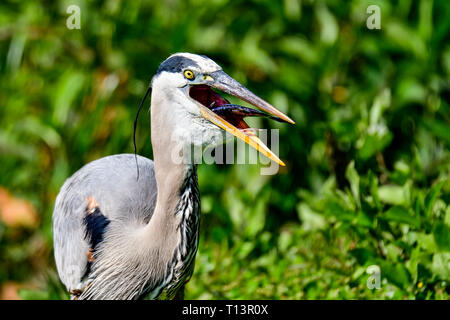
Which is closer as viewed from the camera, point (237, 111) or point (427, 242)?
point (237, 111)

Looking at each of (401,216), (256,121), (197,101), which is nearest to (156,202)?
(197,101)

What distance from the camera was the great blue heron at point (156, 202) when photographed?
87.6 inches

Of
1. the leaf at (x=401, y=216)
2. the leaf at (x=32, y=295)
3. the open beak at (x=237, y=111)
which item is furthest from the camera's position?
the leaf at (x=32, y=295)

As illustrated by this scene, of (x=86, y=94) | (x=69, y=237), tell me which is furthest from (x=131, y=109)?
(x=69, y=237)

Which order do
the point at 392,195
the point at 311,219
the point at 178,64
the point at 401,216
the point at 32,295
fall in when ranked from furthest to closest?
the point at 311,219 < the point at 32,295 < the point at 392,195 < the point at 401,216 < the point at 178,64

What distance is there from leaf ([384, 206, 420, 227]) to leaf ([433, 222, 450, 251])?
130 millimetres

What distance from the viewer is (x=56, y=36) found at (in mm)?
4395

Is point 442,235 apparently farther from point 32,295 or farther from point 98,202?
point 32,295

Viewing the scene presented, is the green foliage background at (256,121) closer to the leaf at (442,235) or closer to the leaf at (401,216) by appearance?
Answer: the leaf at (401,216)

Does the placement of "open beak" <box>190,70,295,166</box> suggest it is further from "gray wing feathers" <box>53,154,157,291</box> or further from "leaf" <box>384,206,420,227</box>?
"leaf" <box>384,206,420,227</box>

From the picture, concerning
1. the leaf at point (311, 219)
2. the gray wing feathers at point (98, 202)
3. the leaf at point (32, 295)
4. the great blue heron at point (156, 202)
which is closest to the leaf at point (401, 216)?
the leaf at point (311, 219)

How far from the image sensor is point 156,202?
258 centimetres

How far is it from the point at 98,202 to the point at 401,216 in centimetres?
130
